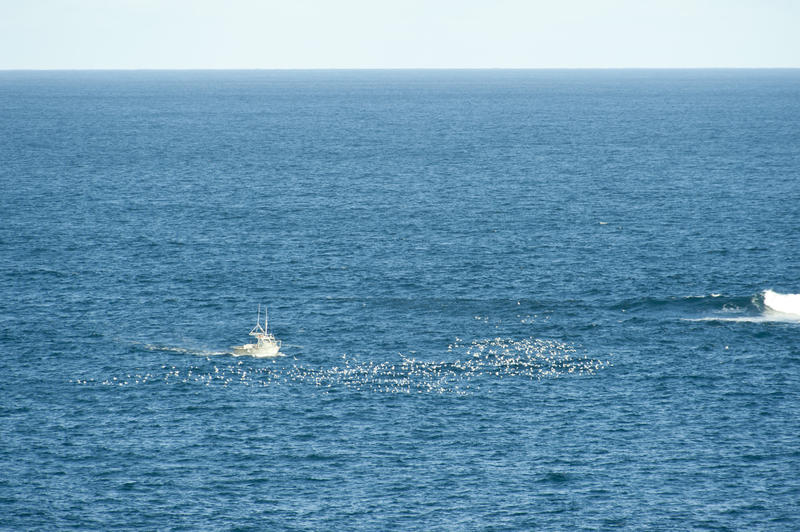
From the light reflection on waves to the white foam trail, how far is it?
94.8 ft

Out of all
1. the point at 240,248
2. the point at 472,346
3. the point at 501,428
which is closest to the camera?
the point at 501,428

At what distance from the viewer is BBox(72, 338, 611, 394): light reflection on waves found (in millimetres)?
106062

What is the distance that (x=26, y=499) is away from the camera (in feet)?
272

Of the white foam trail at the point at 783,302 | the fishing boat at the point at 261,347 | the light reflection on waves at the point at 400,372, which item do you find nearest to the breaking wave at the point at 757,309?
the white foam trail at the point at 783,302

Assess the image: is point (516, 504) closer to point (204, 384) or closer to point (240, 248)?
point (204, 384)

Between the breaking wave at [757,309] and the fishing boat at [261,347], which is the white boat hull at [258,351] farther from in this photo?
the breaking wave at [757,309]

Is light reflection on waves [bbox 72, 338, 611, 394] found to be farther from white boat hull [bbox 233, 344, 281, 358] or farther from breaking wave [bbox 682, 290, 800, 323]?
breaking wave [bbox 682, 290, 800, 323]

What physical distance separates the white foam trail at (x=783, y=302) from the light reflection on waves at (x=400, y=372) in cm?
2890

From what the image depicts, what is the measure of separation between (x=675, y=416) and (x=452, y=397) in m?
21.6

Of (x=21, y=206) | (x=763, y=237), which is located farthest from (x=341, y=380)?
(x=21, y=206)

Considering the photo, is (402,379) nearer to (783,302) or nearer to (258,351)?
(258,351)

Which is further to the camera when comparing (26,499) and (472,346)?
(472,346)

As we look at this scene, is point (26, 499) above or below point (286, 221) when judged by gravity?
below

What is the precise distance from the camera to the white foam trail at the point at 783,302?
126 meters
